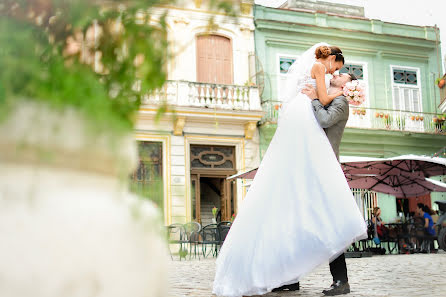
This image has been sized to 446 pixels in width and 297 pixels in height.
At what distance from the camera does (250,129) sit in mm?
17984

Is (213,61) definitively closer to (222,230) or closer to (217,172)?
(217,172)

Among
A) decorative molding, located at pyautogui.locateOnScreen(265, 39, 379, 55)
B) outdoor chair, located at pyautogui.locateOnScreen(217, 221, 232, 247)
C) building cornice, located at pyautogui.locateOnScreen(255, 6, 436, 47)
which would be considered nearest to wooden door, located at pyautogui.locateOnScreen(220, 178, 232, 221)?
decorative molding, located at pyautogui.locateOnScreen(265, 39, 379, 55)

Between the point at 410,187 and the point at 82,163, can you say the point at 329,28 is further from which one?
the point at 82,163

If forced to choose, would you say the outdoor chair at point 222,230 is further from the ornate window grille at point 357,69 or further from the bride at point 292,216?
the ornate window grille at point 357,69

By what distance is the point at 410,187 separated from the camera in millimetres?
14109

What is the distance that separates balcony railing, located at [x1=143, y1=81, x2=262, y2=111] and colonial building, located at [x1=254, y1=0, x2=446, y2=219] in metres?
0.64

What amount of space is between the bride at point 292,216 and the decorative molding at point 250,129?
45.5 ft

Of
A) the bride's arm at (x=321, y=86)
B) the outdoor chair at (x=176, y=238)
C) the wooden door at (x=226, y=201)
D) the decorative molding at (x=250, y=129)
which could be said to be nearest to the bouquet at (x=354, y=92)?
the bride's arm at (x=321, y=86)

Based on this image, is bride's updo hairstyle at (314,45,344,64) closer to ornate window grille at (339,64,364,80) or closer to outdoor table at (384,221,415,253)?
outdoor table at (384,221,415,253)

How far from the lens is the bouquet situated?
4.32 metres

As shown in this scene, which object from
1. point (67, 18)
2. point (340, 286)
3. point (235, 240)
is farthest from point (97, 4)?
point (340, 286)

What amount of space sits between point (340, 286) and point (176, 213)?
1262 cm

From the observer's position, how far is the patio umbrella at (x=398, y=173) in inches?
477

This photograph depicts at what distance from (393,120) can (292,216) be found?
1753 cm
